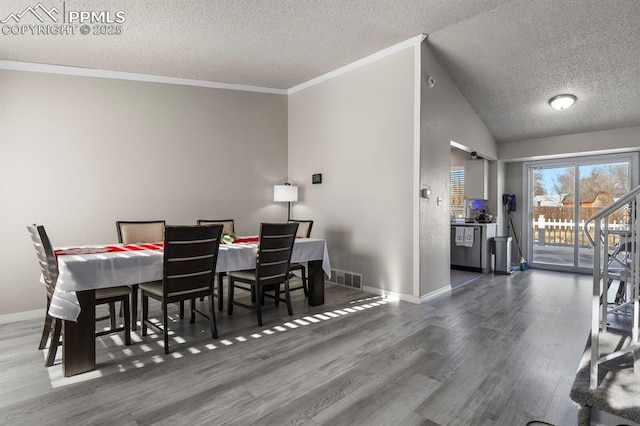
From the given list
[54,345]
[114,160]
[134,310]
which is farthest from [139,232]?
[54,345]

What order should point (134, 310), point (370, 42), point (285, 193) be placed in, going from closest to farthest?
point (134, 310) → point (370, 42) → point (285, 193)

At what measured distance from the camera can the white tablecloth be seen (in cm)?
227

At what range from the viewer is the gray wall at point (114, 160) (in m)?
3.63

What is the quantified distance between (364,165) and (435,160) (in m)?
0.90

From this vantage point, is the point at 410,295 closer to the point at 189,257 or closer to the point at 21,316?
the point at 189,257

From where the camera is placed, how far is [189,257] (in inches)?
107

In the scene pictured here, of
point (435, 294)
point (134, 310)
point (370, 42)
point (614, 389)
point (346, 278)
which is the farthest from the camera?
point (346, 278)

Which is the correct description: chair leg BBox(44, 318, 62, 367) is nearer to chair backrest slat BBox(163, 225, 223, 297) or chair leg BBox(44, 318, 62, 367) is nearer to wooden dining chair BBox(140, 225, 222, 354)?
wooden dining chair BBox(140, 225, 222, 354)

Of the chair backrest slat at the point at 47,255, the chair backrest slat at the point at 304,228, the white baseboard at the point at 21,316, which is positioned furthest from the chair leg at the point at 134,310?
the chair backrest slat at the point at 304,228

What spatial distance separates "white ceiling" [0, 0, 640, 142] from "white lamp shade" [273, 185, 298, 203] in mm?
1602

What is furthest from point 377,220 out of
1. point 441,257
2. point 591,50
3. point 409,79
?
point 591,50

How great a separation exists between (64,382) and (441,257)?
3.96 m

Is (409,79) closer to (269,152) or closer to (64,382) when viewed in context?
(269,152)

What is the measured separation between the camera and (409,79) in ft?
13.3
